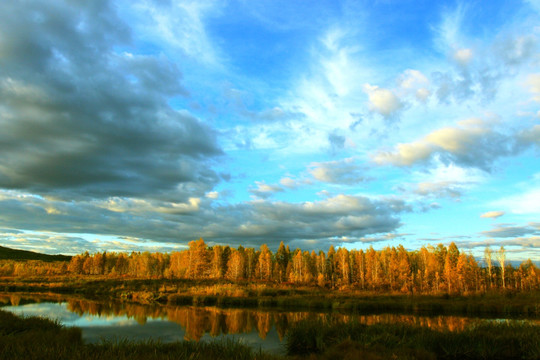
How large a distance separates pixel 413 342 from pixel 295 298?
29.5m

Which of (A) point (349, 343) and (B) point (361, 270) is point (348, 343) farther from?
(B) point (361, 270)

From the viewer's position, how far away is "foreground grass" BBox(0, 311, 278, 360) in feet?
32.5

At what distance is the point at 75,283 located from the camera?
62.2 m

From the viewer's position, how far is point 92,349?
39.3 ft

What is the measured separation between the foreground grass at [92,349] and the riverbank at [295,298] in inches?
1000

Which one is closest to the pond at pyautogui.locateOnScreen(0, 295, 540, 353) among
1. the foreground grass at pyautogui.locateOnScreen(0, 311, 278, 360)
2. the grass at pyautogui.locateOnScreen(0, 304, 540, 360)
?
the grass at pyautogui.locateOnScreen(0, 304, 540, 360)

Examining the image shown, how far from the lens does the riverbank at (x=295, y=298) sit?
39.2 meters

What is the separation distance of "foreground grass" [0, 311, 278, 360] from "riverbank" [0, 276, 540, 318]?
25.4 meters

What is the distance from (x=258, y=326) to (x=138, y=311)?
47.4 feet

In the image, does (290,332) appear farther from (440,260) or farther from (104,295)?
(440,260)

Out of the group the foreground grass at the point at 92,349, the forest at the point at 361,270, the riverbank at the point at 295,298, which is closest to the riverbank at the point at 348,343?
the foreground grass at the point at 92,349

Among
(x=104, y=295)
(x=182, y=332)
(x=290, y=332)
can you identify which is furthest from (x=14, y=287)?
(x=290, y=332)

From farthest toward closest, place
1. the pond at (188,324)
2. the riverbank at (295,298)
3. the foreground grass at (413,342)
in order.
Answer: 1. the riverbank at (295,298)
2. the pond at (188,324)
3. the foreground grass at (413,342)

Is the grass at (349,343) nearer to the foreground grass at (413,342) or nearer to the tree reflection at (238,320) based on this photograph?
the foreground grass at (413,342)
